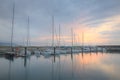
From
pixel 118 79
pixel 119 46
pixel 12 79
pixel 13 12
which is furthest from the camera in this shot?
pixel 119 46

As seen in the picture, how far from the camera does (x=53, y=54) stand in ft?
160

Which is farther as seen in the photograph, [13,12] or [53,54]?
[53,54]

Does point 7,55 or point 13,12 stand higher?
point 13,12

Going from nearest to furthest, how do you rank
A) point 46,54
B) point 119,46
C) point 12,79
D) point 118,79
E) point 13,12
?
point 118,79, point 12,79, point 13,12, point 46,54, point 119,46

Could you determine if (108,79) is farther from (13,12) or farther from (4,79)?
(13,12)

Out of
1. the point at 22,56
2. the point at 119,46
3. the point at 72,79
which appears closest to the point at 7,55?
the point at 22,56

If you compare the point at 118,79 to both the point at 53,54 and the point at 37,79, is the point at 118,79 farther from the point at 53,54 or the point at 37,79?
the point at 53,54

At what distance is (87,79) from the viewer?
14.8 meters

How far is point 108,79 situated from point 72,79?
3.43m

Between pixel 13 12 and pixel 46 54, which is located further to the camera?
pixel 46 54

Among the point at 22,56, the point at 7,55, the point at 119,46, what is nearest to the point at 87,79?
the point at 22,56

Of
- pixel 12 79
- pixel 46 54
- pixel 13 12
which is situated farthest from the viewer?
pixel 46 54

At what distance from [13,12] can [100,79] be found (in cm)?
3137

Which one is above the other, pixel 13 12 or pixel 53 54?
pixel 13 12
